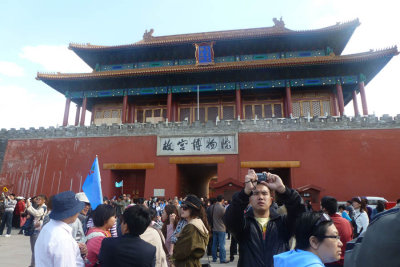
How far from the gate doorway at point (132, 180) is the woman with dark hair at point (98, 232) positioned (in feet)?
36.8

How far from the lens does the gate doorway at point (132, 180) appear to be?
1338 cm

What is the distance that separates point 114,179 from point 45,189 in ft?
11.8

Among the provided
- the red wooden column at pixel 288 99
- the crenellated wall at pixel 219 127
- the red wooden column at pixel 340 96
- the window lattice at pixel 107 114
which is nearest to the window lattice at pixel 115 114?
the window lattice at pixel 107 114

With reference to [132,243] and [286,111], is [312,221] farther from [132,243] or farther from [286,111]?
[286,111]

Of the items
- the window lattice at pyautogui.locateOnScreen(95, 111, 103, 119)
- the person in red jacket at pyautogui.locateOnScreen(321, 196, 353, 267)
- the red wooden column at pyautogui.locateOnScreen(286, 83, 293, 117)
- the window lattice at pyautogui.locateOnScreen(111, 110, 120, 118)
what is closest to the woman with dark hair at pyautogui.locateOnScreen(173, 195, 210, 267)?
the person in red jacket at pyautogui.locateOnScreen(321, 196, 353, 267)

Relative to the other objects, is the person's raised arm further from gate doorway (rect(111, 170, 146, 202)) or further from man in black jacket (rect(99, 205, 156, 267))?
gate doorway (rect(111, 170, 146, 202))

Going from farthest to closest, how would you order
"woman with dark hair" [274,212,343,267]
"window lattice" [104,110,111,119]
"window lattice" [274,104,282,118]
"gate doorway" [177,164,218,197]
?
"window lattice" [104,110,111,119] < "window lattice" [274,104,282,118] < "gate doorway" [177,164,218,197] < "woman with dark hair" [274,212,343,267]

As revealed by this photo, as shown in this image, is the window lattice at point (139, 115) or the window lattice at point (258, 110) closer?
the window lattice at point (258, 110)

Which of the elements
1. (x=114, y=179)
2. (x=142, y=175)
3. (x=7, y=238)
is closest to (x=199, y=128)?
(x=142, y=175)

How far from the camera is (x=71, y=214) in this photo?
1951 millimetres

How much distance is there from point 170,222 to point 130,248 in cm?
192

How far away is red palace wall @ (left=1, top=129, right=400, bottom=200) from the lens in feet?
36.6

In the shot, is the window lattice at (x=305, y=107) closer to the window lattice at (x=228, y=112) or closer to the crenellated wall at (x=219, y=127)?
the crenellated wall at (x=219, y=127)

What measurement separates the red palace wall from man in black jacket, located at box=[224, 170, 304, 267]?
866cm
